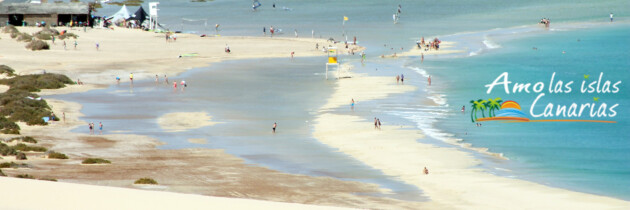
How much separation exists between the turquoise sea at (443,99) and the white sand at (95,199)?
1180cm

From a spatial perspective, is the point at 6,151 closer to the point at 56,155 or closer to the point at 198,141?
the point at 56,155

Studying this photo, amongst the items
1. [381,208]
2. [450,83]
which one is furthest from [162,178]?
[450,83]

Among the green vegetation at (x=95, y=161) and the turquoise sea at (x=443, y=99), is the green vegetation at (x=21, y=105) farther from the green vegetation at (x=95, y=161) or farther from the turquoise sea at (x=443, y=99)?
the green vegetation at (x=95, y=161)

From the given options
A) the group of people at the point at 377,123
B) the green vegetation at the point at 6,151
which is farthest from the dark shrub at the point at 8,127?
the group of people at the point at 377,123

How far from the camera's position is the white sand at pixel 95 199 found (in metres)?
14.5

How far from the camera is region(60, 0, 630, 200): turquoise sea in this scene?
105 feet

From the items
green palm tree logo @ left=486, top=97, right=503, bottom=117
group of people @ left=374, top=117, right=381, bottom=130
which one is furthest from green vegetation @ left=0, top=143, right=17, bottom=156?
green palm tree logo @ left=486, top=97, right=503, bottom=117

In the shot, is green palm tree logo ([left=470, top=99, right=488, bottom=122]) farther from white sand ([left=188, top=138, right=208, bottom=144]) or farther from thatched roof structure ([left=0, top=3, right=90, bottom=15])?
thatched roof structure ([left=0, top=3, right=90, bottom=15])

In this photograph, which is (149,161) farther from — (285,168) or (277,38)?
(277,38)

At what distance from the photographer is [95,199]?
591 inches

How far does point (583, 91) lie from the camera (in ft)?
183

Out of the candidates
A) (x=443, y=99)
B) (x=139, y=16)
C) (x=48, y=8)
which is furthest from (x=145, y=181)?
(x=139, y=16)

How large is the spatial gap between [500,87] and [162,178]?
35.6m

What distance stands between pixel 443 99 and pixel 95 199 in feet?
123
